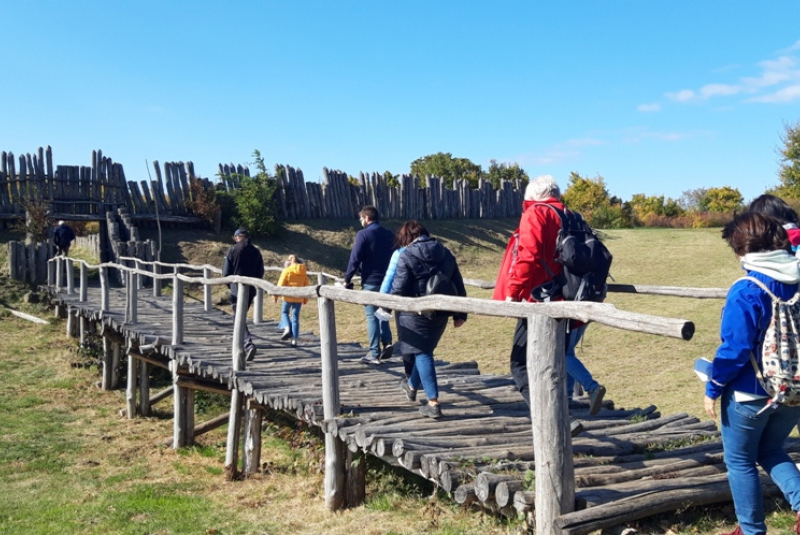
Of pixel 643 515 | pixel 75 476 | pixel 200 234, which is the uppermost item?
pixel 200 234

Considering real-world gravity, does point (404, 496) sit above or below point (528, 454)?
below

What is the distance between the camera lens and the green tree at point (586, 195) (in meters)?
45.1

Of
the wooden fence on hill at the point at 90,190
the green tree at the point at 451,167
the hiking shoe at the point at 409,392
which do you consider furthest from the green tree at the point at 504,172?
the hiking shoe at the point at 409,392

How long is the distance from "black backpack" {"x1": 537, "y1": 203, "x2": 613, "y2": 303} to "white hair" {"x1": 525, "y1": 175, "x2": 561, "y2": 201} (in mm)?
71

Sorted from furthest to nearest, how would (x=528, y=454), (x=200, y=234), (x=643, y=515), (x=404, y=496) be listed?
(x=200, y=234)
(x=404, y=496)
(x=528, y=454)
(x=643, y=515)

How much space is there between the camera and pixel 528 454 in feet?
15.4

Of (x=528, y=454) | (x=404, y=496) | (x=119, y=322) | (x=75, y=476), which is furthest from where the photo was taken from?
(x=119, y=322)

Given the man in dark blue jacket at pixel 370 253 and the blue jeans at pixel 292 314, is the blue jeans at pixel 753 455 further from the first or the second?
the blue jeans at pixel 292 314

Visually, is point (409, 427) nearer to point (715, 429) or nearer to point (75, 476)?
point (715, 429)

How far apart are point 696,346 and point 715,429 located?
22.3 feet

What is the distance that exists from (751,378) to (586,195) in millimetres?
43878

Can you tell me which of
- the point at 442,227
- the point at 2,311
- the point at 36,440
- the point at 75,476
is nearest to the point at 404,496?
the point at 75,476

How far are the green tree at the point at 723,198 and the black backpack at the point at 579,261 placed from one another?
5148cm

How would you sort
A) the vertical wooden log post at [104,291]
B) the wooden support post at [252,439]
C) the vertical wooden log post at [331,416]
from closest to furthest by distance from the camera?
the vertical wooden log post at [331,416] → the wooden support post at [252,439] → the vertical wooden log post at [104,291]
